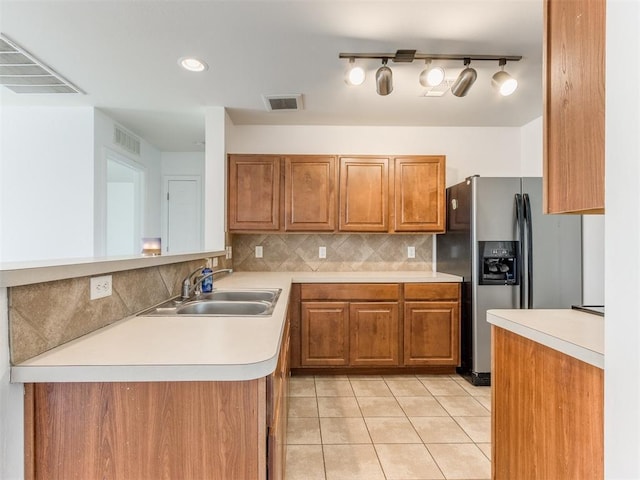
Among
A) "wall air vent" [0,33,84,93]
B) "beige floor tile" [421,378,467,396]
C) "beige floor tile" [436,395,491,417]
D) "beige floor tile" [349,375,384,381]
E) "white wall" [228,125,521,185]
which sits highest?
"wall air vent" [0,33,84,93]

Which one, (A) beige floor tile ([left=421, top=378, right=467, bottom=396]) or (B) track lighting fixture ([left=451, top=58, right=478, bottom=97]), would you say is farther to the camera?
(A) beige floor tile ([left=421, top=378, right=467, bottom=396])

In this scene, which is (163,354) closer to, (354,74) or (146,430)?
(146,430)

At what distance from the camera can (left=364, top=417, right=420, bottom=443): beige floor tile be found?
203 cm

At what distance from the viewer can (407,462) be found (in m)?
1.82

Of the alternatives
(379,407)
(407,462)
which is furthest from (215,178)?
(407,462)

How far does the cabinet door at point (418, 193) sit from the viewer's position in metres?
3.17

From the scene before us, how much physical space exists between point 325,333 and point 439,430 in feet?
3.80

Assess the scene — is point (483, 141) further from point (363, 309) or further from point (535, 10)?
point (363, 309)

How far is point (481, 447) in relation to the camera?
6.44 feet

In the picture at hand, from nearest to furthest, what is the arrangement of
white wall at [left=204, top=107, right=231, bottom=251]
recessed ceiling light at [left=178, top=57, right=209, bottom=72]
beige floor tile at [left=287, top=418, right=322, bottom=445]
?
beige floor tile at [left=287, top=418, right=322, bottom=445] < recessed ceiling light at [left=178, top=57, right=209, bottom=72] < white wall at [left=204, top=107, right=231, bottom=251]

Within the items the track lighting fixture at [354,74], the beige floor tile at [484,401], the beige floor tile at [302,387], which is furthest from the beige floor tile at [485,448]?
the track lighting fixture at [354,74]

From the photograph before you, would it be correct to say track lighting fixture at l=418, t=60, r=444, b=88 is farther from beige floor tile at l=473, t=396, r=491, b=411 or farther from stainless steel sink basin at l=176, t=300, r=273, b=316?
beige floor tile at l=473, t=396, r=491, b=411
